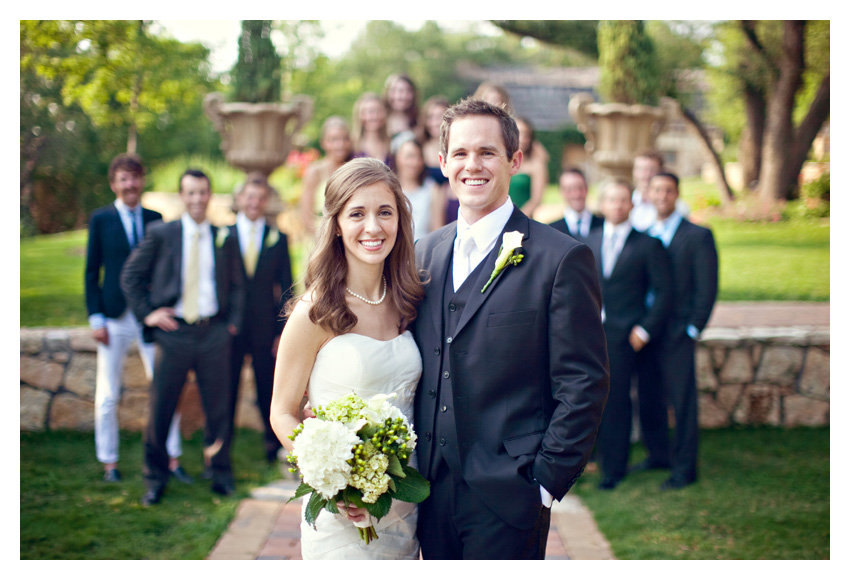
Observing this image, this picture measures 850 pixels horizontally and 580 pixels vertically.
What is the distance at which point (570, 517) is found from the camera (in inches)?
173

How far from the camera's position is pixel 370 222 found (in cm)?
233

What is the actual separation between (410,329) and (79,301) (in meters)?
6.04

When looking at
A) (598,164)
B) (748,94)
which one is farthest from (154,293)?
(748,94)

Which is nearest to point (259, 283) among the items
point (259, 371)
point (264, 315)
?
point (264, 315)

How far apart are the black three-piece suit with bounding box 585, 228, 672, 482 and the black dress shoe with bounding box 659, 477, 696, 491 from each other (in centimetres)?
29

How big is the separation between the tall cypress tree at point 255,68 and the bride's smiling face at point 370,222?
4.94m

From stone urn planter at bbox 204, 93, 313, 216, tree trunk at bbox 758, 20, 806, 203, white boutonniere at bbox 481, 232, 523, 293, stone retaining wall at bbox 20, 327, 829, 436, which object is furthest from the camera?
tree trunk at bbox 758, 20, 806, 203

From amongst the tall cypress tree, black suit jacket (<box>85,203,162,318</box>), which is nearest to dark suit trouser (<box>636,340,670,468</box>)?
black suit jacket (<box>85,203,162,318</box>)

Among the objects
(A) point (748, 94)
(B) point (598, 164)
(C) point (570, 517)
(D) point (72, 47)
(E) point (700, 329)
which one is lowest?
(C) point (570, 517)

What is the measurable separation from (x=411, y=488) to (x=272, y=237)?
320 cm

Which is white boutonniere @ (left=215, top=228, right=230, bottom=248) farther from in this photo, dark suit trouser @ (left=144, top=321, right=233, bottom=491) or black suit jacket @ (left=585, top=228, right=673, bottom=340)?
black suit jacket @ (left=585, top=228, right=673, bottom=340)

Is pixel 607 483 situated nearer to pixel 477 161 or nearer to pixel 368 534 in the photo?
pixel 368 534

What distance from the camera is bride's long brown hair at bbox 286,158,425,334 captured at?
233 cm

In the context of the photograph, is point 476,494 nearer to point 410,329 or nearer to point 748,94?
point 410,329
